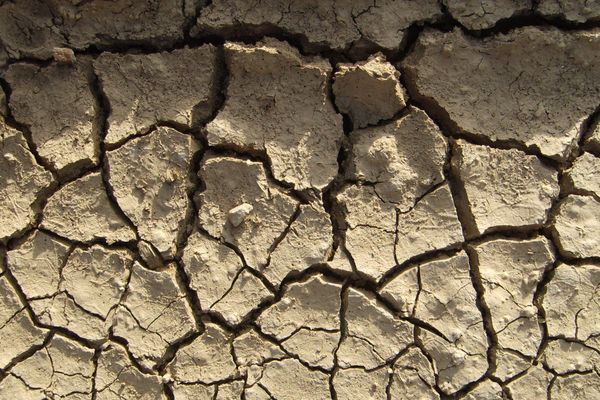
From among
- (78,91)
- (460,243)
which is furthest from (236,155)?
(460,243)

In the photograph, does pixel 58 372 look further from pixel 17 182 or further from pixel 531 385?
pixel 531 385

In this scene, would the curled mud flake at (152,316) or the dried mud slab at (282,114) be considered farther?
the dried mud slab at (282,114)

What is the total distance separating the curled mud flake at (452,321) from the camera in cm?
230

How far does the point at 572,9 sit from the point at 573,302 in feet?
4.20

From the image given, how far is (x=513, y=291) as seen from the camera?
2.36 meters

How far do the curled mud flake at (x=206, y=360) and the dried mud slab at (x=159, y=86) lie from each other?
36.7 inches

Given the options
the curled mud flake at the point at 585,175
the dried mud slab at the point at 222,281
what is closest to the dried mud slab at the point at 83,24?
the dried mud slab at the point at 222,281

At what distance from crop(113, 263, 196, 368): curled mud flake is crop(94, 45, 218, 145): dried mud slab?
0.67 metres

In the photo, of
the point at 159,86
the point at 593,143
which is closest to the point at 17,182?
the point at 159,86

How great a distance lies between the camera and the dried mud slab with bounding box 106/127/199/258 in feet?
7.91

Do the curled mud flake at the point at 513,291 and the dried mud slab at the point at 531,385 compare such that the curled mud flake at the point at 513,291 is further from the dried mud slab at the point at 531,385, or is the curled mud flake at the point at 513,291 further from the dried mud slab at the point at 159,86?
the dried mud slab at the point at 159,86

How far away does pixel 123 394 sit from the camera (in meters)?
2.30

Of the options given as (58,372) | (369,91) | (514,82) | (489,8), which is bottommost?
(58,372)

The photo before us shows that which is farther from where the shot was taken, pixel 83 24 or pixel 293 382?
pixel 83 24
